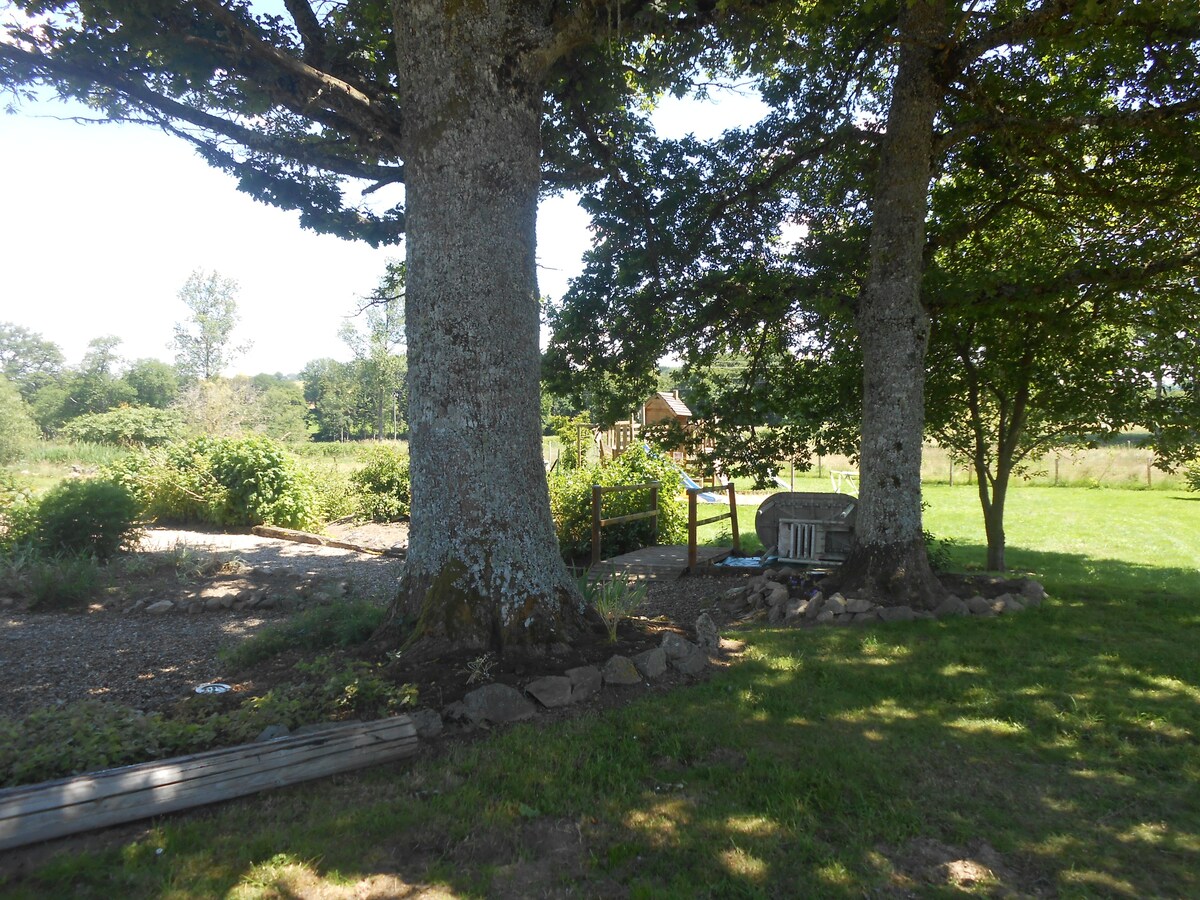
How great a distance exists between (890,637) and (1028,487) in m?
25.3

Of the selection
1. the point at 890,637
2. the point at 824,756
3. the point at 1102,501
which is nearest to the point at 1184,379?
the point at 890,637

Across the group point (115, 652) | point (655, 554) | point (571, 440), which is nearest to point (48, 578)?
point (115, 652)

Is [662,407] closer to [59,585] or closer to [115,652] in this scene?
[59,585]

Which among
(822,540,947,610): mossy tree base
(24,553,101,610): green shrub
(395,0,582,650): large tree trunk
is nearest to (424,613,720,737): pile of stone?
(395,0,582,650): large tree trunk

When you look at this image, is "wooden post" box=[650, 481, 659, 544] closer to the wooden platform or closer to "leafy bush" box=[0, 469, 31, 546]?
the wooden platform

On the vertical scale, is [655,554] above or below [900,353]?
below

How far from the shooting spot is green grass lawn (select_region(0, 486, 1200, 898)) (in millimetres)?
2811

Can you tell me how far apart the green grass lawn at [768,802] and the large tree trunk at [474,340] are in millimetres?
1019

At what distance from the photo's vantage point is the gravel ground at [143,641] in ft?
16.2

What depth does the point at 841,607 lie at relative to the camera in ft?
22.7

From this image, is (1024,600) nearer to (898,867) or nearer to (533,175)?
(898,867)

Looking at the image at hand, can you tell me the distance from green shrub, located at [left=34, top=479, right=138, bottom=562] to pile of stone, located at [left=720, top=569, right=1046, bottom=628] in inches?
293

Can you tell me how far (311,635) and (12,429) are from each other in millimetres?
25400

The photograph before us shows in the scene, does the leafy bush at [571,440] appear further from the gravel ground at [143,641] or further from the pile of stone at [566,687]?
the pile of stone at [566,687]
